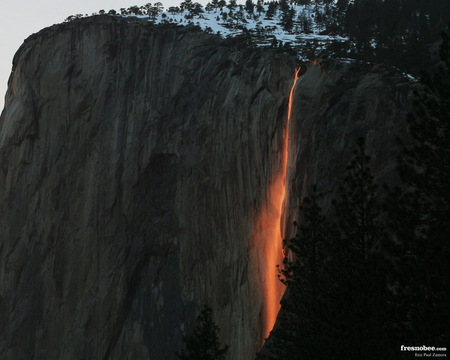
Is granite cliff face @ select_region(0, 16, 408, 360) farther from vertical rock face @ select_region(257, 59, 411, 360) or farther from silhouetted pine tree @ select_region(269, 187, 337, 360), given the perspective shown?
silhouetted pine tree @ select_region(269, 187, 337, 360)

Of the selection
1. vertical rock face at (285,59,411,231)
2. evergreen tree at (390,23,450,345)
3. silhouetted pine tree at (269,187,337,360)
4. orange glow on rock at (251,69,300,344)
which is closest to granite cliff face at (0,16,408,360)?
vertical rock face at (285,59,411,231)

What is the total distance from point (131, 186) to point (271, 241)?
44.9 feet

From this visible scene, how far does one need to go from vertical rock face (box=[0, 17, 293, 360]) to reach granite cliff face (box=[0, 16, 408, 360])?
4.4 inches

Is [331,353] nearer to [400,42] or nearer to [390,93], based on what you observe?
[390,93]

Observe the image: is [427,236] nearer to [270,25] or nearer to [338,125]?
[338,125]

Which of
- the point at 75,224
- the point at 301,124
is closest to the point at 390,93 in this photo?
the point at 301,124

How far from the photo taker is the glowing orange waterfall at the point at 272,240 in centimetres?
2948

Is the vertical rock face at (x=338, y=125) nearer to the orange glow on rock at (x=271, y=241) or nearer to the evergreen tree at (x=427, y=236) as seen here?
the orange glow on rock at (x=271, y=241)

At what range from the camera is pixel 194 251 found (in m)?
34.6

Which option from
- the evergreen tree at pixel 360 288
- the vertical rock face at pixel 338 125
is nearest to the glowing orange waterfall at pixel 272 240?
the vertical rock face at pixel 338 125

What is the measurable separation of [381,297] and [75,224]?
33566mm

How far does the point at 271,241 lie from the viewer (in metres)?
30.7

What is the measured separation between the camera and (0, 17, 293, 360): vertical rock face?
32281 millimetres

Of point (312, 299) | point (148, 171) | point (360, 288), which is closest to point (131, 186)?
point (148, 171)
